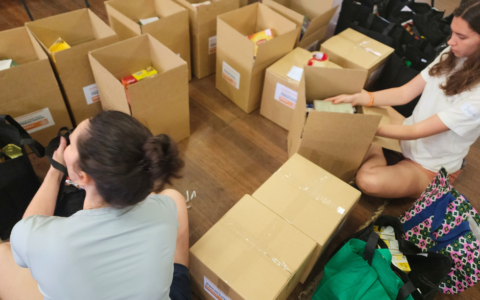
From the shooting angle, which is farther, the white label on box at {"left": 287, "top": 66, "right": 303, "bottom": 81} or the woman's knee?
the white label on box at {"left": 287, "top": 66, "right": 303, "bottom": 81}

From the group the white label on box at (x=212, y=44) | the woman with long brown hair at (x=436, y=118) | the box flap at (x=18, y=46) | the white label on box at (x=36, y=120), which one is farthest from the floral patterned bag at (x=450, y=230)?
the box flap at (x=18, y=46)

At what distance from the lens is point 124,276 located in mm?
719

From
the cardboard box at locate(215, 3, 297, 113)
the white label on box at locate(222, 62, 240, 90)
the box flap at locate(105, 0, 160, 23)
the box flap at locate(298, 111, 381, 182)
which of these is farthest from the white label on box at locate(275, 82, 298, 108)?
the box flap at locate(105, 0, 160, 23)

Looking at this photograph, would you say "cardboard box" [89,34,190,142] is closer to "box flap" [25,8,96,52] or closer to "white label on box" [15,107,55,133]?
"white label on box" [15,107,55,133]

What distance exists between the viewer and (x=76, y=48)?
1.39 m

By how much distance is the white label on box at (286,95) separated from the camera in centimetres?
165

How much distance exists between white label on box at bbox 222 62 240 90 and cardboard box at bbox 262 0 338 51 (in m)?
0.43

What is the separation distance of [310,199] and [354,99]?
0.61 meters

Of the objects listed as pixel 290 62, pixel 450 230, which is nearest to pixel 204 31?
pixel 290 62

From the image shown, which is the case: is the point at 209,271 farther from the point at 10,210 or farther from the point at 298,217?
the point at 10,210

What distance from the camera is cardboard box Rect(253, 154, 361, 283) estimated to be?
1.08m

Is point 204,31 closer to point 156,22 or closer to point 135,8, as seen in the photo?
point 156,22

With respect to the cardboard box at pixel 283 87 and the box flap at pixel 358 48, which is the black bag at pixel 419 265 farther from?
the box flap at pixel 358 48

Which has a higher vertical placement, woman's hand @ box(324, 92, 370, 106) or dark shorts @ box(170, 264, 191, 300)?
woman's hand @ box(324, 92, 370, 106)
